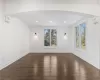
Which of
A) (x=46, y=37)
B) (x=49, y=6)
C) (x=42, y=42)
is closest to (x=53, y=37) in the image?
(x=46, y=37)

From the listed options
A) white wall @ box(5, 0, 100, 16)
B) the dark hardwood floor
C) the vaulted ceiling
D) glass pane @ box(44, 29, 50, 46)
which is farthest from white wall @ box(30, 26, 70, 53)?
white wall @ box(5, 0, 100, 16)

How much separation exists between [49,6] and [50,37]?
6.80 meters

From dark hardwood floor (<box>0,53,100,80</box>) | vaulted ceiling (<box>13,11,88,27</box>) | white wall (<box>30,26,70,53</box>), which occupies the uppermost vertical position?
vaulted ceiling (<box>13,11,88,27</box>)

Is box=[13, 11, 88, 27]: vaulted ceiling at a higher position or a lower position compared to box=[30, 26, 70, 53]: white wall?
higher

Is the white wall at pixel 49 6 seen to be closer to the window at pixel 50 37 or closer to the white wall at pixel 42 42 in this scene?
the white wall at pixel 42 42

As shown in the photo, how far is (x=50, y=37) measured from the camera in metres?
11.4

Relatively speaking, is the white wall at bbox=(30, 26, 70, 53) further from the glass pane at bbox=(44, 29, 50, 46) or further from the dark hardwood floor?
the dark hardwood floor

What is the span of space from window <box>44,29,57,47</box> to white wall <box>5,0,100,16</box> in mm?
6726

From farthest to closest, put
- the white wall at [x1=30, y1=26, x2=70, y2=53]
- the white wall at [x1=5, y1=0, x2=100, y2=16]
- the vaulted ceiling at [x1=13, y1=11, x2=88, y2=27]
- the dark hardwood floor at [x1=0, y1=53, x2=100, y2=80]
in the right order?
1. the white wall at [x1=30, y1=26, x2=70, y2=53]
2. the vaulted ceiling at [x1=13, y1=11, x2=88, y2=27]
3. the white wall at [x1=5, y1=0, x2=100, y2=16]
4. the dark hardwood floor at [x1=0, y1=53, x2=100, y2=80]

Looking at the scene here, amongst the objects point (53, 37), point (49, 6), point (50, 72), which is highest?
point (49, 6)

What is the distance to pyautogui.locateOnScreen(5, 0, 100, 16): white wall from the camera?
4656mm

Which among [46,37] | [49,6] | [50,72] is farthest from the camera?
[46,37]

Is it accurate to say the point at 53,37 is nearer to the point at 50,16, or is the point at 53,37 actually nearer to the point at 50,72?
the point at 50,16

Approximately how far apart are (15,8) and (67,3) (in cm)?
195
